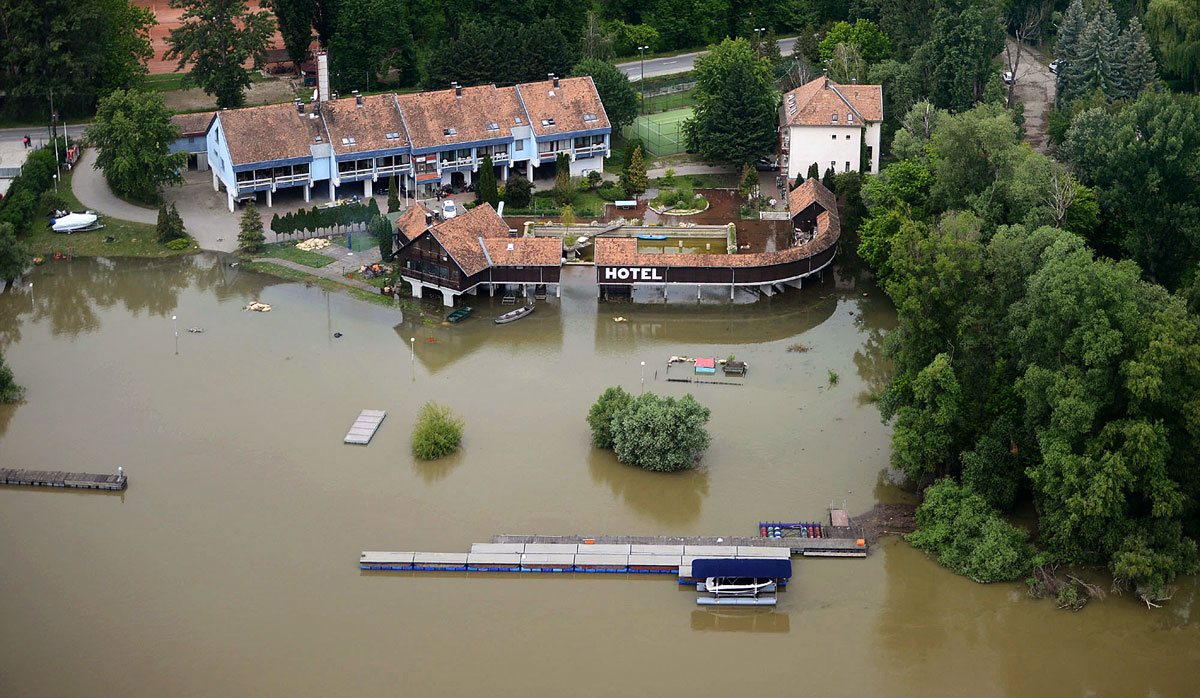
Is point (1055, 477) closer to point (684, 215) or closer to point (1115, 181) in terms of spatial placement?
point (1115, 181)

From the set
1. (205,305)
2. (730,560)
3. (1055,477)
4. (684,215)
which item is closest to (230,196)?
(205,305)

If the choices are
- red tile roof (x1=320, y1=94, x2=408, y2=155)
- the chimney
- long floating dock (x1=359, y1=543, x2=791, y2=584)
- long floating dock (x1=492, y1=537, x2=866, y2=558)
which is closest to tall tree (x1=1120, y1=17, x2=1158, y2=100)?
red tile roof (x1=320, y1=94, x2=408, y2=155)

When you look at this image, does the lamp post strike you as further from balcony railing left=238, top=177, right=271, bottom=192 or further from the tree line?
the tree line

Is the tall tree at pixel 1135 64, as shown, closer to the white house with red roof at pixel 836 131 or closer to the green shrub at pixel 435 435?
the white house with red roof at pixel 836 131

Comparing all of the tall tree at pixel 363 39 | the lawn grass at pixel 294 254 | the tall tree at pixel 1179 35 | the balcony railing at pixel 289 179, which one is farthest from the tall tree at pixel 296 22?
the tall tree at pixel 1179 35

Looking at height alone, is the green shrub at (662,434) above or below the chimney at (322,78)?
below

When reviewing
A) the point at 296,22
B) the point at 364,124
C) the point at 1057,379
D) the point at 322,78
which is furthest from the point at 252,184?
the point at 1057,379
